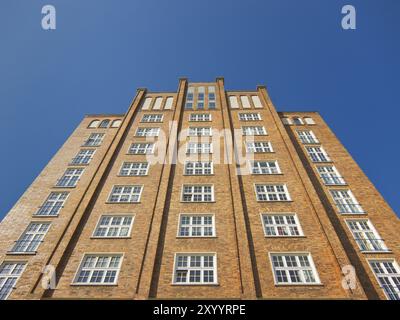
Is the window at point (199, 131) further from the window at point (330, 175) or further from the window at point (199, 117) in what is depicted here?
the window at point (330, 175)

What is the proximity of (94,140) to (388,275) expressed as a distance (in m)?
26.3

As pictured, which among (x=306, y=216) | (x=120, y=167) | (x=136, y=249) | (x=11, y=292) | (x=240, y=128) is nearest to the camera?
(x=11, y=292)

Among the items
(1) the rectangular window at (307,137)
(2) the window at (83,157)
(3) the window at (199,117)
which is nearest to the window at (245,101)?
(3) the window at (199,117)

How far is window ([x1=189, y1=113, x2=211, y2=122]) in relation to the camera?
98.2 feet

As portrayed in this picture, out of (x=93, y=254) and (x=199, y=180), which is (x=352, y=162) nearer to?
(x=199, y=180)

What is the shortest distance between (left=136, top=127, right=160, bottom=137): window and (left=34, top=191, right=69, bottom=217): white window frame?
9.26 meters

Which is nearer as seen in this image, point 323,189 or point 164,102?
point 323,189

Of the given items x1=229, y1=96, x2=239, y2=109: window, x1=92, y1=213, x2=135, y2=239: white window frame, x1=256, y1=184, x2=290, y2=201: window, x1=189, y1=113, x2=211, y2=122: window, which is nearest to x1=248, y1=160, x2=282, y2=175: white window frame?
x1=256, y1=184, x2=290, y2=201: window

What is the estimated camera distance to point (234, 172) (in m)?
22.0

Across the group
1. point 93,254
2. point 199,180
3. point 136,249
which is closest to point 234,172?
point 199,180

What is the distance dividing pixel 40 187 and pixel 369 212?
979 inches

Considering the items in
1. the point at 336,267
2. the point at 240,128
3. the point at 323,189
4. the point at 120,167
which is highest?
the point at 240,128

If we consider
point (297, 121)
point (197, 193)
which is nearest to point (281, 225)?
point (197, 193)

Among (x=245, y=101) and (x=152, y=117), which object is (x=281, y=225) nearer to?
(x=152, y=117)
